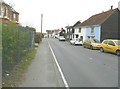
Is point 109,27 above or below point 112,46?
above

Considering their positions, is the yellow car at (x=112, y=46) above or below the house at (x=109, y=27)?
below

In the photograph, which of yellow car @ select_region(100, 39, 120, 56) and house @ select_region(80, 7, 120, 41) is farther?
house @ select_region(80, 7, 120, 41)

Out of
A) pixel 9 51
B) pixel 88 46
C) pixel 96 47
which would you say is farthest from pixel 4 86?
pixel 88 46

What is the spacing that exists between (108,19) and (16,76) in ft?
133

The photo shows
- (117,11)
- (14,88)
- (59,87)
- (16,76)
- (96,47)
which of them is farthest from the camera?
(117,11)

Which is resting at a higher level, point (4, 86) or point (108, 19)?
point (108, 19)

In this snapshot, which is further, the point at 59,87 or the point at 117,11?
the point at 117,11

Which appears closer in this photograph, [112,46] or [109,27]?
[112,46]

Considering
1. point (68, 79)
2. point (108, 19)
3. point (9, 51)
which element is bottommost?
point (68, 79)

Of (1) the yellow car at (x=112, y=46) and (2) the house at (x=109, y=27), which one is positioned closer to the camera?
(1) the yellow car at (x=112, y=46)

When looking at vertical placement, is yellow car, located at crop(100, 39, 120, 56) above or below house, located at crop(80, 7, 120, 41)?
below

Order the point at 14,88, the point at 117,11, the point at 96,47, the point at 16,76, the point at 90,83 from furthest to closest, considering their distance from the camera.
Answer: the point at 117,11 → the point at 96,47 → the point at 16,76 → the point at 90,83 → the point at 14,88

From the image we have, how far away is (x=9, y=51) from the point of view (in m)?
8.95

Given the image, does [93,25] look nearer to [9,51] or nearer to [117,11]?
[117,11]
